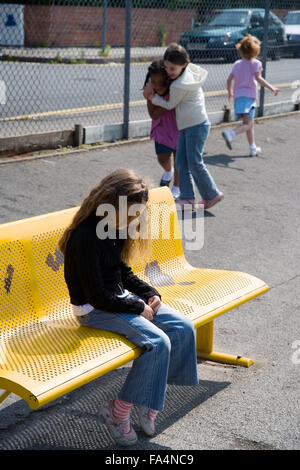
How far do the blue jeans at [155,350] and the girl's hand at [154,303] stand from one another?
0.8 inches

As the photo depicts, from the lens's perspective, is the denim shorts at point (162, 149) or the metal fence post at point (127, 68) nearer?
the denim shorts at point (162, 149)

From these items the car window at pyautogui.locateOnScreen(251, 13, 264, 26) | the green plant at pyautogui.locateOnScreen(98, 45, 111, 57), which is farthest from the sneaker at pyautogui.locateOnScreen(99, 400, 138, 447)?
the green plant at pyautogui.locateOnScreen(98, 45, 111, 57)

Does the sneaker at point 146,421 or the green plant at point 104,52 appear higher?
the sneaker at point 146,421

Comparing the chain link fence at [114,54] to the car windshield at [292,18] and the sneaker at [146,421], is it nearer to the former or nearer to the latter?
the car windshield at [292,18]

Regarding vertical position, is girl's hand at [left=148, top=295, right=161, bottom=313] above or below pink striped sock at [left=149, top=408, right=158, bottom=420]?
above

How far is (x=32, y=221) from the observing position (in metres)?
3.81

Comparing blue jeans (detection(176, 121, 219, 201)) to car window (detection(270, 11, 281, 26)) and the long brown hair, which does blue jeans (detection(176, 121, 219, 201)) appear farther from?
car window (detection(270, 11, 281, 26))

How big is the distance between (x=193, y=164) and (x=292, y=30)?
1314cm

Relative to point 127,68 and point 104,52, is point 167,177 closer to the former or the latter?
point 127,68

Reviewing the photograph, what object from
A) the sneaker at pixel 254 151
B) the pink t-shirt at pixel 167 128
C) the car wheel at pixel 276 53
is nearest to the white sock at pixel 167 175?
the pink t-shirt at pixel 167 128

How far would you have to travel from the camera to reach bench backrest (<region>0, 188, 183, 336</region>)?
3.60 metres

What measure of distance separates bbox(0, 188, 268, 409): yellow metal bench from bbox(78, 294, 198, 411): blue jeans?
0.17 feet

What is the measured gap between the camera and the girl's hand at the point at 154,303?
369 cm

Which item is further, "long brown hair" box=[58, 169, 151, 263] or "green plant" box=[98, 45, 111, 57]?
"green plant" box=[98, 45, 111, 57]
